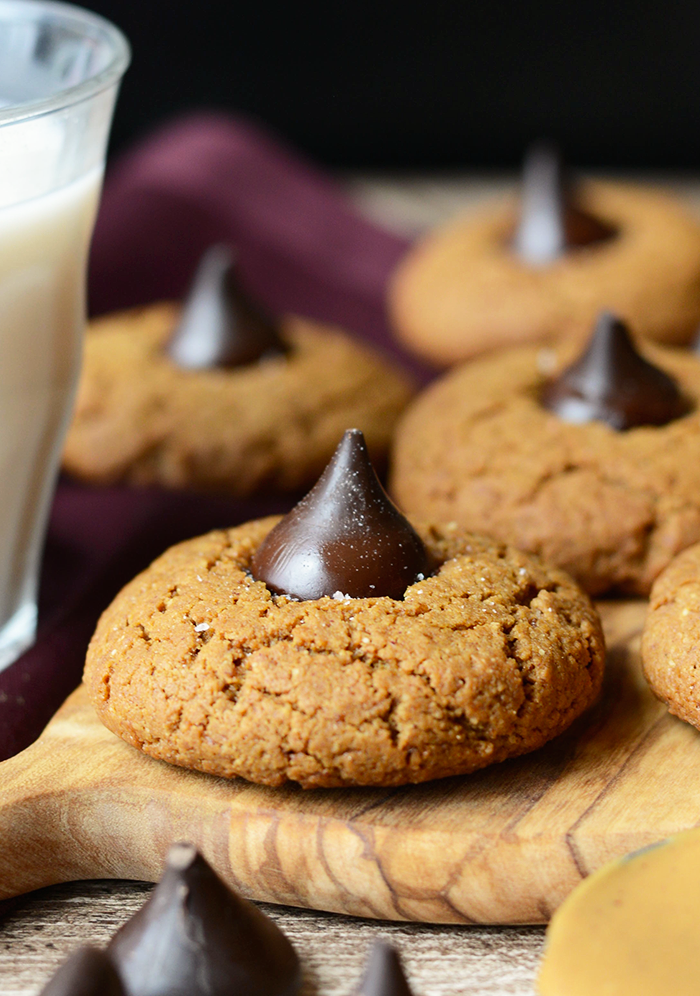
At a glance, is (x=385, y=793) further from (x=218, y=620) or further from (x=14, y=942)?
(x=14, y=942)

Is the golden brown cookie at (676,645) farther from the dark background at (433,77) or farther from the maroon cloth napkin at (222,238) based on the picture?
the dark background at (433,77)

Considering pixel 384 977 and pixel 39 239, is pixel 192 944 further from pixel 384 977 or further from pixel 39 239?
pixel 39 239

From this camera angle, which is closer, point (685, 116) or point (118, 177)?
point (118, 177)

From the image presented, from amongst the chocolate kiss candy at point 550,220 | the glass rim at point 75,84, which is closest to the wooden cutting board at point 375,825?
the glass rim at point 75,84

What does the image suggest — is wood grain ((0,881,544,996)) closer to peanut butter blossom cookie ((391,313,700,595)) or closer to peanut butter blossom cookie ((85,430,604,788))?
peanut butter blossom cookie ((85,430,604,788))

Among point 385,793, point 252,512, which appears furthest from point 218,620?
point 252,512

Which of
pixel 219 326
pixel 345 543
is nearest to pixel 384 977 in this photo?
pixel 345 543
